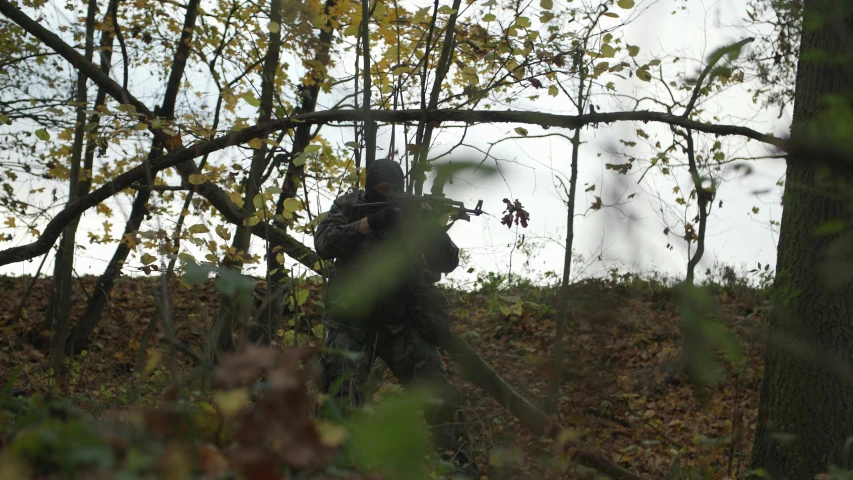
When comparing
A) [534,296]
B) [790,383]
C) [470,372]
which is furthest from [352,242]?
[534,296]

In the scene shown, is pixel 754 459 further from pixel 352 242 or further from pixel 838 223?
pixel 838 223

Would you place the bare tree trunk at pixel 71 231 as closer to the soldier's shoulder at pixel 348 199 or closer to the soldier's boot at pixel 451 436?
the soldier's shoulder at pixel 348 199

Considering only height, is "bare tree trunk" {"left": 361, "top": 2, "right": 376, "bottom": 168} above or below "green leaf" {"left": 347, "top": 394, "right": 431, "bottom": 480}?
above

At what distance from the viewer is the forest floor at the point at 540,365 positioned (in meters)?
3.66

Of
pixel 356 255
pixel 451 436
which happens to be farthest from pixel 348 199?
pixel 451 436

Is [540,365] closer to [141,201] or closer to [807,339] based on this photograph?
[807,339]

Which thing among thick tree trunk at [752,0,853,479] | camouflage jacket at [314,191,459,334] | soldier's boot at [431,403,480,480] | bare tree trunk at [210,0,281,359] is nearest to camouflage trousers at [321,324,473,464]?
soldier's boot at [431,403,480,480]

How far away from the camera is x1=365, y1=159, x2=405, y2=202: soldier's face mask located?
12.7ft

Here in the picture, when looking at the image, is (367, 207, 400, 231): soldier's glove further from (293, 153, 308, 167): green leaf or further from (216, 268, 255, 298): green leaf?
(216, 268, 255, 298): green leaf

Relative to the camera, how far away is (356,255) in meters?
3.77

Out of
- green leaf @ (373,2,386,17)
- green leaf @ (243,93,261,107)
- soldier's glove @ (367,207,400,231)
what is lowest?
soldier's glove @ (367,207,400,231)

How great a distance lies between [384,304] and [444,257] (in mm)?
429

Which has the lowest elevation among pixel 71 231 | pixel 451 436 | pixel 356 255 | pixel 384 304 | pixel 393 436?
pixel 451 436

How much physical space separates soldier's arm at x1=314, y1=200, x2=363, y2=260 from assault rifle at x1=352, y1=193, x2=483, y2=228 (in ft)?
0.59
